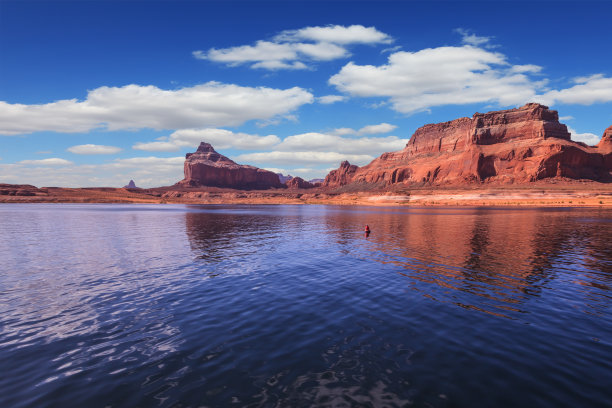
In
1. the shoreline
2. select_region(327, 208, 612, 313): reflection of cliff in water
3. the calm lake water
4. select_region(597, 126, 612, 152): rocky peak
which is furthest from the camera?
select_region(597, 126, 612, 152): rocky peak

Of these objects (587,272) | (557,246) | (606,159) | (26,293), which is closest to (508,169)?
(606,159)

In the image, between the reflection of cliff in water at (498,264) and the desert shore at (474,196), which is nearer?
the reflection of cliff in water at (498,264)

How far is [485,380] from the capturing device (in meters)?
7.75

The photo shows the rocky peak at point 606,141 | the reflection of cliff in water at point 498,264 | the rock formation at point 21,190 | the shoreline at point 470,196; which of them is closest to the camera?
the reflection of cliff in water at point 498,264

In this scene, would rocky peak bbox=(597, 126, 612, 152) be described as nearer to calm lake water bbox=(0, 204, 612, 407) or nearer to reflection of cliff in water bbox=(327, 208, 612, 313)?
reflection of cliff in water bbox=(327, 208, 612, 313)

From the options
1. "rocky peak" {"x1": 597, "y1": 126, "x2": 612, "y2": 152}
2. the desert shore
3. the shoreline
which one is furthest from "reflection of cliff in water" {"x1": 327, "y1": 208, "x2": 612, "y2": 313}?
"rocky peak" {"x1": 597, "y1": 126, "x2": 612, "y2": 152}

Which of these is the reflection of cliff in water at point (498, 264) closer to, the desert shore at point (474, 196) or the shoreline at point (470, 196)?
the shoreline at point (470, 196)

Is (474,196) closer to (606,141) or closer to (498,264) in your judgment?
(606,141)

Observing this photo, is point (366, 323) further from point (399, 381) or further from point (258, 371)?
point (258, 371)

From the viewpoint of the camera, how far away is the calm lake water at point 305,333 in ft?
24.1

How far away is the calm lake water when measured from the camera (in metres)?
7.35

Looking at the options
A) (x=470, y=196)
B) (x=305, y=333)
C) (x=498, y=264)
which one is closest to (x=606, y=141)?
(x=470, y=196)

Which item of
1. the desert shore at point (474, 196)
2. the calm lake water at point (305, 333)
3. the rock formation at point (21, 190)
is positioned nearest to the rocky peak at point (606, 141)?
the desert shore at point (474, 196)

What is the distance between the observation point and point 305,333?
1060 cm
